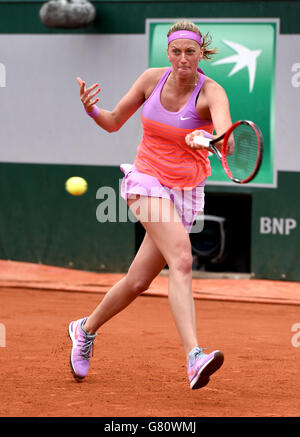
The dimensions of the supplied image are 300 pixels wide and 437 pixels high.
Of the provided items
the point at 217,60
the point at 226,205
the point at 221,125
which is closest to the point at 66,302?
the point at 226,205

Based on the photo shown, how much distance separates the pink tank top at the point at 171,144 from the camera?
3693 mm

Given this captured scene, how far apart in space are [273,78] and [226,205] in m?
1.19

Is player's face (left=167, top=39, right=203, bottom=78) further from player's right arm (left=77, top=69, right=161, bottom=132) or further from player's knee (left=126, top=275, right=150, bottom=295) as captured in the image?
player's knee (left=126, top=275, right=150, bottom=295)

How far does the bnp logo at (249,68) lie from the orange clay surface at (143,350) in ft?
4.16

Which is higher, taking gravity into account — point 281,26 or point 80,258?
point 281,26

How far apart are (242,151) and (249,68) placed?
349cm

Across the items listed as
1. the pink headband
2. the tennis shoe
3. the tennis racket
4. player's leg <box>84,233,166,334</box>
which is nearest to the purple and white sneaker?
player's leg <box>84,233,166,334</box>

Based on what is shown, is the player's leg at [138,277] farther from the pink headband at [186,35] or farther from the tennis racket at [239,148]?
the pink headband at [186,35]

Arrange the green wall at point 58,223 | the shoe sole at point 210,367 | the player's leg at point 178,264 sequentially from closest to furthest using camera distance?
the shoe sole at point 210,367
the player's leg at point 178,264
the green wall at point 58,223

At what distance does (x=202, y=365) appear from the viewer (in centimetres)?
341

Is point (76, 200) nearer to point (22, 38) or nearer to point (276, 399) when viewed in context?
point (22, 38)

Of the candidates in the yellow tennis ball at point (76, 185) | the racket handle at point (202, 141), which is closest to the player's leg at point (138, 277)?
the racket handle at point (202, 141)

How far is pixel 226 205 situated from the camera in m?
7.28

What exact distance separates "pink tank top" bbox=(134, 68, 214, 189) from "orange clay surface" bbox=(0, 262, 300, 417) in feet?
3.35
